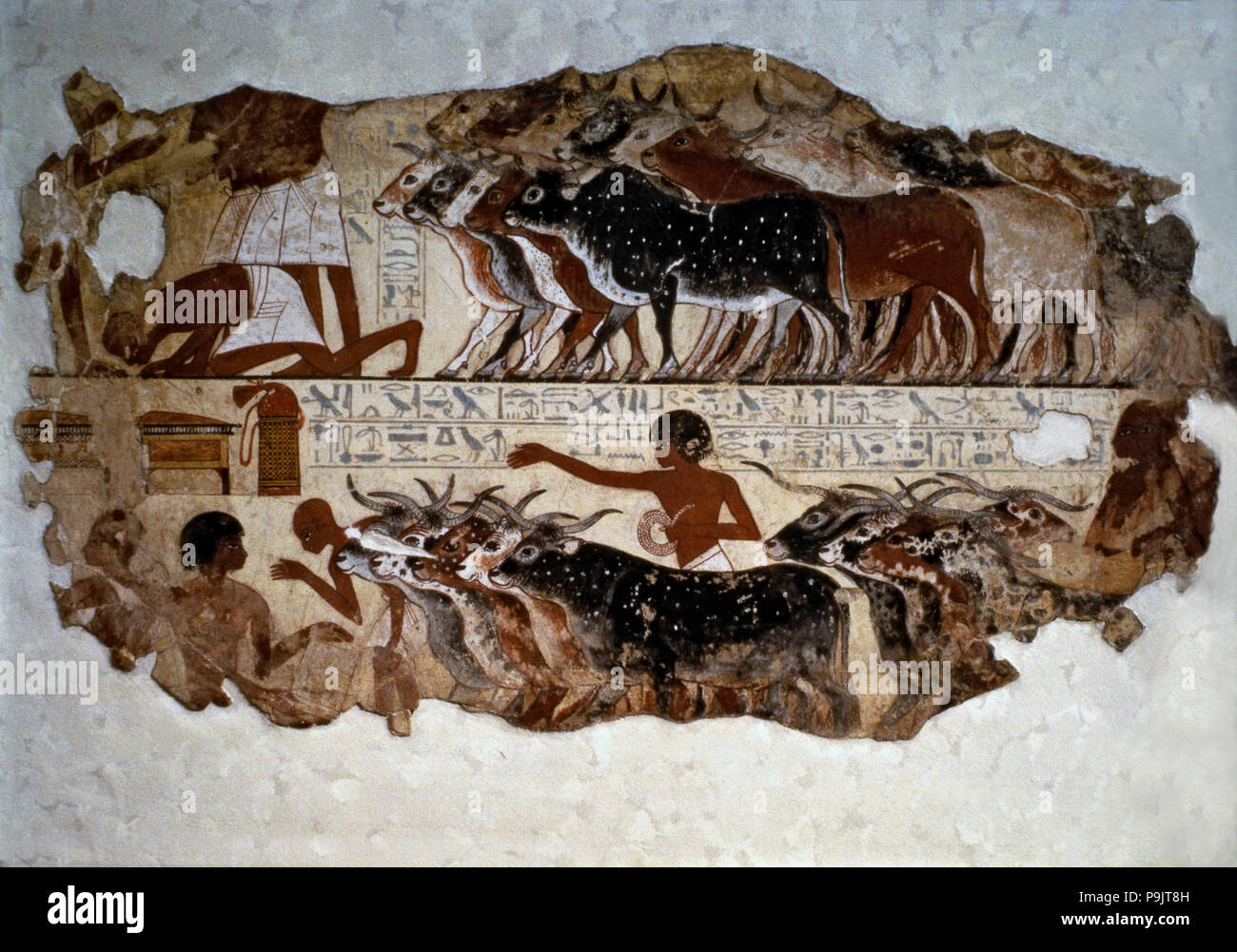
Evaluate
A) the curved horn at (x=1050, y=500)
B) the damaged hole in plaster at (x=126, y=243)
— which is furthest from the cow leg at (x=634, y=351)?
the damaged hole in plaster at (x=126, y=243)

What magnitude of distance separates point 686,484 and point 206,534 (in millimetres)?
1976

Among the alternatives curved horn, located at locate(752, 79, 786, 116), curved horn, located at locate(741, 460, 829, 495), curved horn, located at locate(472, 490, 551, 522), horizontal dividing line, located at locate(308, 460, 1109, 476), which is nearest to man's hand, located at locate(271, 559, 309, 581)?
horizontal dividing line, located at locate(308, 460, 1109, 476)

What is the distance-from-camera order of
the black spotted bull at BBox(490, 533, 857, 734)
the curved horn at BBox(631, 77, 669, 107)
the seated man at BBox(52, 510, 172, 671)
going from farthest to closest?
the curved horn at BBox(631, 77, 669, 107) < the black spotted bull at BBox(490, 533, 857, 734) < the seated man at BBox(52, 510, 172, 671)

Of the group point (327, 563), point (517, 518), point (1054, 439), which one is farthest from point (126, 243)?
point (1054, 439)

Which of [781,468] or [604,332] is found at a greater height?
[604,332]

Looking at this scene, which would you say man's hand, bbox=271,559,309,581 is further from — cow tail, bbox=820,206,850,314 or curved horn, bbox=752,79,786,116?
curved horn, bbox=752,79,786,116

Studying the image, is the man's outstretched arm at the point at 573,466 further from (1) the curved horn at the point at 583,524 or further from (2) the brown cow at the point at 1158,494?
(2) the brown cow at the point at 1158,494

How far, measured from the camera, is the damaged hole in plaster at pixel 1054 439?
15.4 feet

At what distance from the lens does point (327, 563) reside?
4465 mm

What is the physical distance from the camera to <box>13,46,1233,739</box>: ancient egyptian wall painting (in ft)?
14.6

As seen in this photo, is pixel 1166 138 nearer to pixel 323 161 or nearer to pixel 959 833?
pixel 959 833

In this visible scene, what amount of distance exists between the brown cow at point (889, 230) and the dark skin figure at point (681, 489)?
90 centimetres

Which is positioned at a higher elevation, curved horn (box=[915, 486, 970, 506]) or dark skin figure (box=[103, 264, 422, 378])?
dark skin figure (box=[103, 264, 422, 378])

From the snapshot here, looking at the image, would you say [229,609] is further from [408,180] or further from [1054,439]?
[1054,439]
